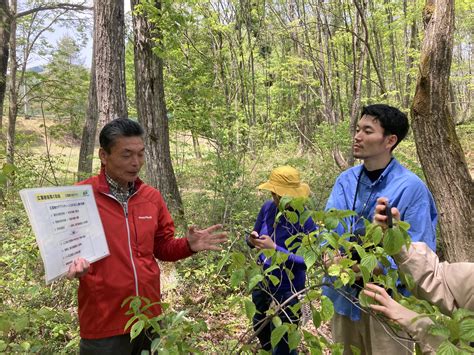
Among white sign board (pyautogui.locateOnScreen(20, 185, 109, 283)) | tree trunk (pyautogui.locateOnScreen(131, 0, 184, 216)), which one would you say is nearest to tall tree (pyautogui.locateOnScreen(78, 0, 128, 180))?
tree trunk (pyautogui.locateOnScreen(131, 0, 184, 216))

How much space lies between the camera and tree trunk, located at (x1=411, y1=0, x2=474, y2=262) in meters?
3.82

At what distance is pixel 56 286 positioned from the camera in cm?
409

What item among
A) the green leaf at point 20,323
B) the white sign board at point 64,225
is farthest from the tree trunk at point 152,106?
the green leaf at point 20,323

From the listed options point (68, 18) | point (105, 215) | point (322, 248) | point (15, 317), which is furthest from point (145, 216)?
point (68, 18)

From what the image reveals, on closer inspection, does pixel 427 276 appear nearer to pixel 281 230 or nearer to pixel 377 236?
pixel 377 236

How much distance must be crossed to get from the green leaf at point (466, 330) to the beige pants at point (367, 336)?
42.6 inches

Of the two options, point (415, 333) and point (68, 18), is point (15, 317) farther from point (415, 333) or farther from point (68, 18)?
point (68, 18)

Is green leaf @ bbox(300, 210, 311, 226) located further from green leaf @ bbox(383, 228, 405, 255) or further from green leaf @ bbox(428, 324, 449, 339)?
green leaf @ bbox(428, 324, 449, 339)

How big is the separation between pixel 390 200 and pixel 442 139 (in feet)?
8.08

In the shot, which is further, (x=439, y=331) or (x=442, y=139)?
(x=442, y=139)

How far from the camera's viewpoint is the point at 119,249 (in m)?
1.87

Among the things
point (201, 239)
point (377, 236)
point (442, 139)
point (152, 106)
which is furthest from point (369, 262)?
point (152, 106)

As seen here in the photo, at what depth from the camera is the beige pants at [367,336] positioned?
204 centimetres

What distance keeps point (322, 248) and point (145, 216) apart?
45.2 inches
